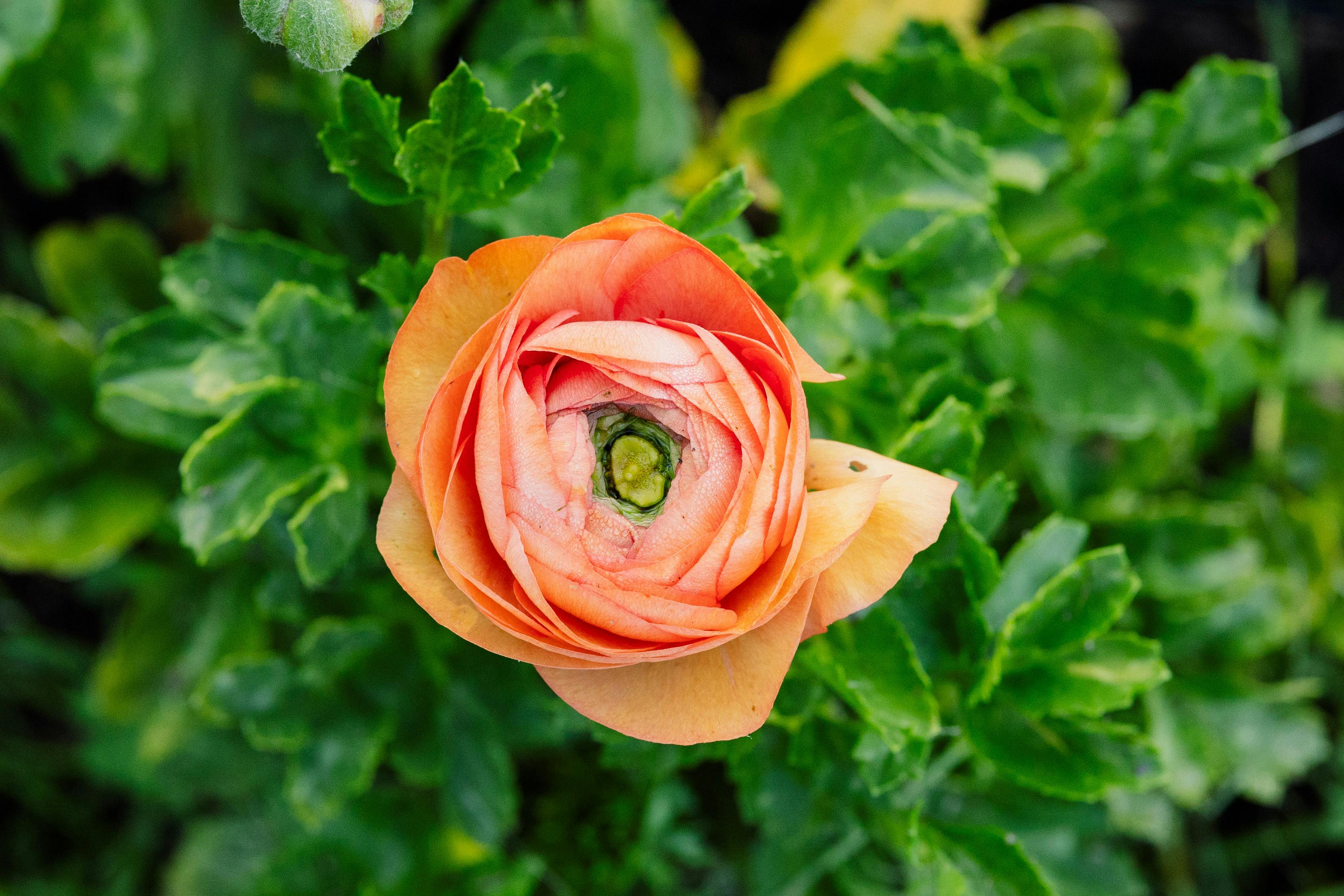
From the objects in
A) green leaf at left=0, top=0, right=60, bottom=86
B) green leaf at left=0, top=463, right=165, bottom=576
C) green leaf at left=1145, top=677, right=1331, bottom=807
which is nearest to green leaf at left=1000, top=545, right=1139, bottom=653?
green leaf at left=1145, top=677, right=1331, bottom=807

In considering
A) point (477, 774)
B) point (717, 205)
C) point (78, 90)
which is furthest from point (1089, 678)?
point (78, 90)

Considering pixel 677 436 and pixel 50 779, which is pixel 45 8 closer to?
pixel 677 436

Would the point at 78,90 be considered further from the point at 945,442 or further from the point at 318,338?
the point at 945,442

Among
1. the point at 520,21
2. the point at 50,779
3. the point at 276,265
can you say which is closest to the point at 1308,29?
the point at 520,21

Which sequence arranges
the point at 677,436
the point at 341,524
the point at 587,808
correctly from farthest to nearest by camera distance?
the point at 587,808, the point at 341,524, the point at 677,436

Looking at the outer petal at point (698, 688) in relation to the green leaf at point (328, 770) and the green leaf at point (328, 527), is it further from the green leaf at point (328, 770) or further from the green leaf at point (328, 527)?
Result: the green leaf at point (328, 770)

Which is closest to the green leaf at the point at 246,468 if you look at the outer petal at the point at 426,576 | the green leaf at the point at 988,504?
the outer petal at the point at 426,576
